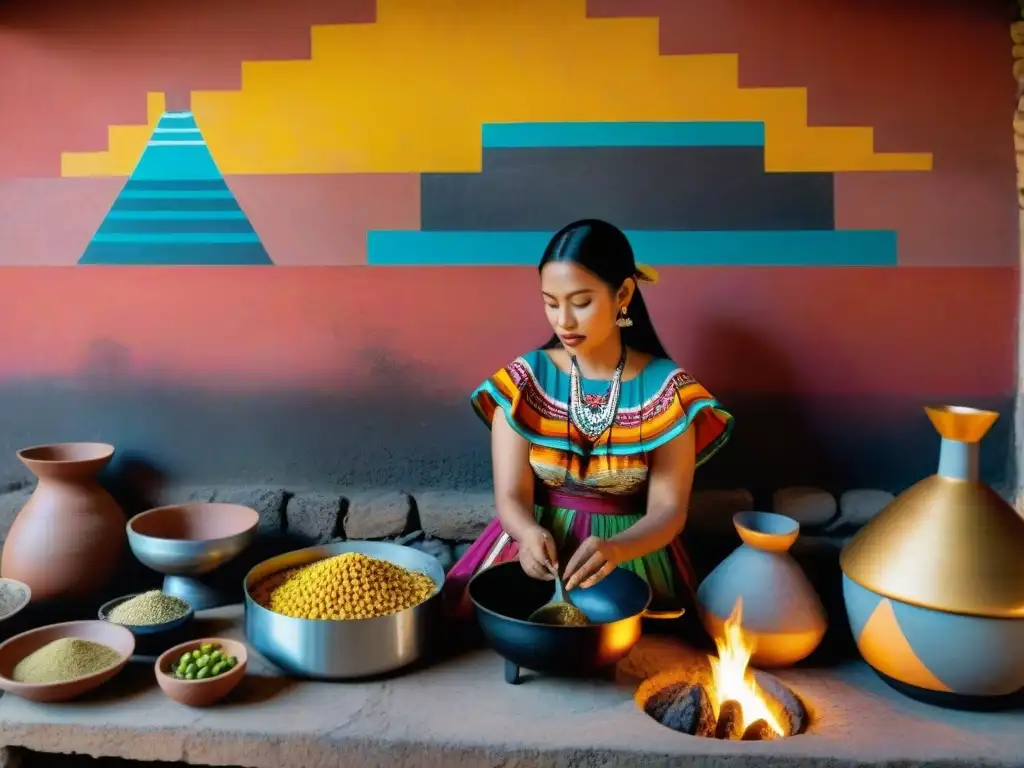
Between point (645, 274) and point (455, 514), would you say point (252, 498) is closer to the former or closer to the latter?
point (455, 514)

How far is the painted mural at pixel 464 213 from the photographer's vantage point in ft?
7.18

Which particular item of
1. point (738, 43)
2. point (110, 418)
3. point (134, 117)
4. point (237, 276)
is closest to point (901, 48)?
point (738, 43)

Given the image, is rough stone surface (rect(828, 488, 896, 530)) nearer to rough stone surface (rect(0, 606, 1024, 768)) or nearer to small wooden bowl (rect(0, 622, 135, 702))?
rough stone surface (rect(0, 606, 1024, 768))

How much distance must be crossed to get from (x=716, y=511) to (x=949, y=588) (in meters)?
0.73

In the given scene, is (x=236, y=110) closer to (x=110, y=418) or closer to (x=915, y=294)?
(x=110, y=418)

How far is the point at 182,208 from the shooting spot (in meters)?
2.37

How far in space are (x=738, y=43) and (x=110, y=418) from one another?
7.48ft

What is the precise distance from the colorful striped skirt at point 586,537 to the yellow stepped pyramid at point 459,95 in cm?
106

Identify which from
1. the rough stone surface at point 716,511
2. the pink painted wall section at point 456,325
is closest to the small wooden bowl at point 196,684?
the pink painted wall section at point 456,325

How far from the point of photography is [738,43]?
7.20 ft

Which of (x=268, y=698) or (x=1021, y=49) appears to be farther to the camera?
(x=1021, y=49)

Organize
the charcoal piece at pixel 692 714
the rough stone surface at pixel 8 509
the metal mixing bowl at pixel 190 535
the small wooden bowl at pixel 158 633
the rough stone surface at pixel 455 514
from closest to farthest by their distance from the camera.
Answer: the charcoal piece at pixel 692 714, the small wooden bowl at pixel 158 633, the metal mixing bowl at pixel 190 535, the rough stone surface at pixel 455 514, the rough stone surface at pixel 8 509

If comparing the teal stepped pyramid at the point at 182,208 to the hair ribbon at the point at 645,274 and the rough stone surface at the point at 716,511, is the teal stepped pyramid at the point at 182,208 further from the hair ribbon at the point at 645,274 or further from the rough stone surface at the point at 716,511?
the rough stone surface at the point at 716,511

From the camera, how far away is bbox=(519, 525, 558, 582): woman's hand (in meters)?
1.75
